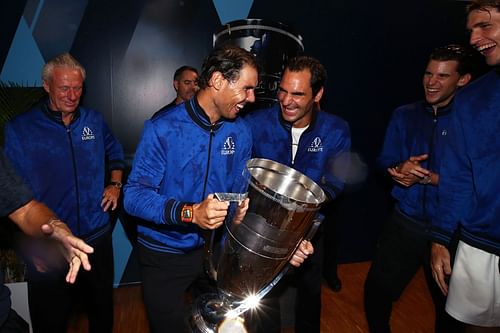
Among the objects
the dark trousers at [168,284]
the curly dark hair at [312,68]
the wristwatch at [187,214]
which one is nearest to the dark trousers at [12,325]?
the dark trousers at [168,284]

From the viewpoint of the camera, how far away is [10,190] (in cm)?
122

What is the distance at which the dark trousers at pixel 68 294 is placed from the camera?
6.63ft

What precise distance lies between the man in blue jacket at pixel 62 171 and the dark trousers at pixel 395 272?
177 centimetres

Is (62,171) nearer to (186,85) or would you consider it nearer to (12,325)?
(12,325)

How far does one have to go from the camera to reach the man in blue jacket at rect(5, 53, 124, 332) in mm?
1988

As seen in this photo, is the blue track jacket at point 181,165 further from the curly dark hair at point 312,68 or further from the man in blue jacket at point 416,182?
the man in blue jacket at point 416,182

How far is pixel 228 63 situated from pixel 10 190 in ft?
3.28

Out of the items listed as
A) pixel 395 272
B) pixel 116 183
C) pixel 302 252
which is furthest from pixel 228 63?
pixel 395 272

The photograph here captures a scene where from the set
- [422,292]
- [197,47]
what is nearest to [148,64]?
[197,47]

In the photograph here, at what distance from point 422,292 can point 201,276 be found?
2.57 metres

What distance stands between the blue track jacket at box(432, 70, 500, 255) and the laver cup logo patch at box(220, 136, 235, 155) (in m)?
1.02

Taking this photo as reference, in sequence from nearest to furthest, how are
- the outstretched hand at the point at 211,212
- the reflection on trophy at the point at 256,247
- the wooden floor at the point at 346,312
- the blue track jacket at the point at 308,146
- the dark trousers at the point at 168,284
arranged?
the reflection on trophy at the point at 256,247
the outstretched hand at the point at 211,212
the dark trousers at the point at 168,284
the blue track jacket at the point at 308,146
the wooden floor at the point at 346,312

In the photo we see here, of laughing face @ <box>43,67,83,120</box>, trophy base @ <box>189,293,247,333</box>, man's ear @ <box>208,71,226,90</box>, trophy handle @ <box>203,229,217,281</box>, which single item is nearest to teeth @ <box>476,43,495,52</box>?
man's ear @ <box>208,71,226,90</box>

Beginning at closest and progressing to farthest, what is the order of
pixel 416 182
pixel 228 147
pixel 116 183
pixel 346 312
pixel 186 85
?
pixel 228 147
pixel 416 182
pixel 116 183
pixel 186 85
pixel 346 312
